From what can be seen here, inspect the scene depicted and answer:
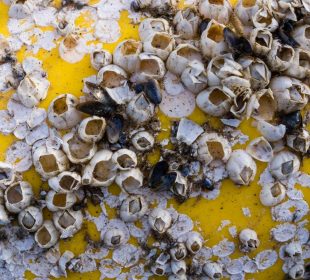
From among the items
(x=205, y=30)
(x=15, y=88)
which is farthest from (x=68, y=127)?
(x=205, y=30)

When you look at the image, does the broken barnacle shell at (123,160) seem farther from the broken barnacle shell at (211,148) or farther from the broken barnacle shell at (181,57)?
the broken barnacle shell at (181,57)

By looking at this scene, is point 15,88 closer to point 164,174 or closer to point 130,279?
point 164,174

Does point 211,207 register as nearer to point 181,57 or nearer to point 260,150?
point 260,150

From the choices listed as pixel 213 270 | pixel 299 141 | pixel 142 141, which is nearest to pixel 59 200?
pixel 142 141

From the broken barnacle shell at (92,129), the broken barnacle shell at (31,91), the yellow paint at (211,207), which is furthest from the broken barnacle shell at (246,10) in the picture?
the broken barnacle shell at (31,91)

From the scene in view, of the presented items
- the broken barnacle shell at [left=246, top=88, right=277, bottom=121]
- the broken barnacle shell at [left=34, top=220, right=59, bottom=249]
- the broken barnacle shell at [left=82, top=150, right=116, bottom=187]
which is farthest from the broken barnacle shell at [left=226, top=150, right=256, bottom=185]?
the broken barnacle shell at [left=34, top=220, right=59, bottom=249]

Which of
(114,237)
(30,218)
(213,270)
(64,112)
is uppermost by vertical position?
(64,112)

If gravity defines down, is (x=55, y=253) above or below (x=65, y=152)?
below
